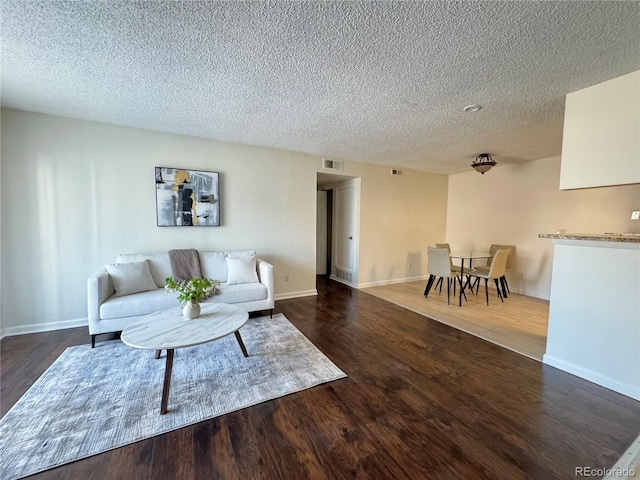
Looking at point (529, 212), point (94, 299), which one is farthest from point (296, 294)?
point (529, 212)

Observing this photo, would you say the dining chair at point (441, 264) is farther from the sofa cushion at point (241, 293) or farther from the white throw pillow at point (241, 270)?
the white throw pillow at point (241, 270)

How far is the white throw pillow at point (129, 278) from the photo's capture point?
109 inches

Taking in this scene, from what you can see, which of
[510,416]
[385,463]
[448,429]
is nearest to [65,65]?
[385,463]

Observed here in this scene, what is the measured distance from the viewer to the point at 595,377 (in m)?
2.06

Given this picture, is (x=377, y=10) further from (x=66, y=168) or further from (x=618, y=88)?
(x=66, y=168)

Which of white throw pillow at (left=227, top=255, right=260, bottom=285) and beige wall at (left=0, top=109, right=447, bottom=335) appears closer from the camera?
beige wall at (left=0, top=109, right=447, bottom=335)

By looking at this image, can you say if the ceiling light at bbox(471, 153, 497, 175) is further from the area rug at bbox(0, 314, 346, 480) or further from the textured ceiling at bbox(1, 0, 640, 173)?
the area rug at bbox(0, 314, 346, 480)

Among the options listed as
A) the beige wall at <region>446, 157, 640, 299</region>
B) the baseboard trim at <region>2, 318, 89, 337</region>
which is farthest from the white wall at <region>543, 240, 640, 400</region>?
the baseboard trim at <region>2, 318, 89, 337</region>

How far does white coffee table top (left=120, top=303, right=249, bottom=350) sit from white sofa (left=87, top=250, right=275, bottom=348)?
0.59 metres

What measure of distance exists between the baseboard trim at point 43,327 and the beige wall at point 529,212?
6.71m

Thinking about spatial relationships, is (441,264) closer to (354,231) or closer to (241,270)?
(354,231)

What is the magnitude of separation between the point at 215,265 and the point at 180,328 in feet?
5.20

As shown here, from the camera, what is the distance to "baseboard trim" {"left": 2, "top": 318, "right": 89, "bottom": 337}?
9.11ft

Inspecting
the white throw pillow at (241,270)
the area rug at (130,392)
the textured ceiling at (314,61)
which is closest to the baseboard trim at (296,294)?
the white throw pillow at (241,270)
